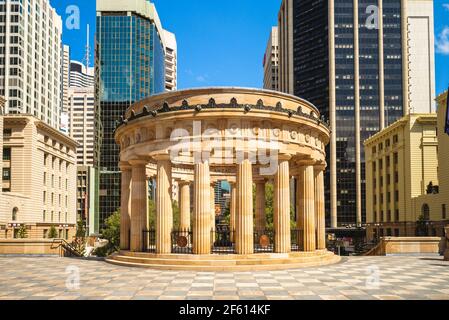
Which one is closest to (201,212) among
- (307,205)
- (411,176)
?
(307,205)

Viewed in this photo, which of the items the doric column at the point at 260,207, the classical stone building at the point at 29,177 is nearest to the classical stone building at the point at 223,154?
the doric column at the point at 260,207

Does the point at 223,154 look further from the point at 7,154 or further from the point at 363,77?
the point at 363,77

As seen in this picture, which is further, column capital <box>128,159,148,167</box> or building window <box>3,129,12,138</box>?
building window <box>3,129,12,138</box>

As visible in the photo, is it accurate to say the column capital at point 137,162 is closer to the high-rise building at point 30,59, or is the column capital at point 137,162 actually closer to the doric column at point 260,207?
the doric column at point 260,207

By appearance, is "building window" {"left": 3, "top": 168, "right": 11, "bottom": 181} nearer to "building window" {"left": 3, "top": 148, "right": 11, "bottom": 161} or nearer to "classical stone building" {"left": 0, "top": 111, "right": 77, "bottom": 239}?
"classical stone building" {"left": 0, "top": 111, "right": 77, "bottom": 239}

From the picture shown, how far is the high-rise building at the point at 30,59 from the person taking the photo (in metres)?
128

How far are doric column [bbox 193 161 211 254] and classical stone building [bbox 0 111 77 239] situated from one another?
62923 mm

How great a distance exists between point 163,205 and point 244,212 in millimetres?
5262

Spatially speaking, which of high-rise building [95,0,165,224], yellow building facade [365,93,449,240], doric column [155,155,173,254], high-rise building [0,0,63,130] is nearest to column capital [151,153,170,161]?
doric column [155,155,173,254]

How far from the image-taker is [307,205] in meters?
29.4

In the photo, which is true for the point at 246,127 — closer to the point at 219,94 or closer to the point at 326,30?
the point at 219,94

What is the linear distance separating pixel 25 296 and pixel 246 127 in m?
15.1

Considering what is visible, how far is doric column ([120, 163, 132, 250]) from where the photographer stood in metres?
31.9

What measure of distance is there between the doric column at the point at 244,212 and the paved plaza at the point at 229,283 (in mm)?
2450
